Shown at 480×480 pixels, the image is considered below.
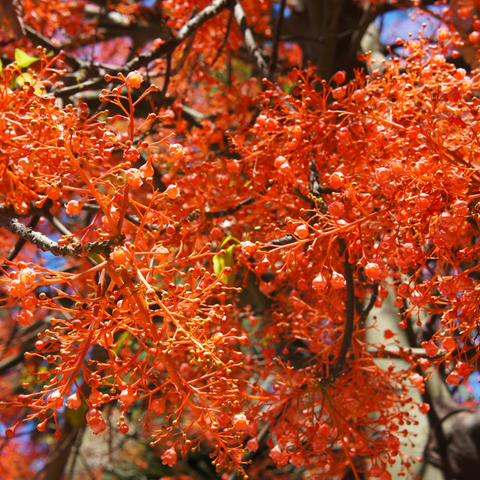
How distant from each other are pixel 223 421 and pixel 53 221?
66cm

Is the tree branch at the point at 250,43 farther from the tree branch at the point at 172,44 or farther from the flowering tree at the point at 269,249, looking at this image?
the tree branch at the point at 172,44

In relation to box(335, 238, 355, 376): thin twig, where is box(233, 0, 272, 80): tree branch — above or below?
above

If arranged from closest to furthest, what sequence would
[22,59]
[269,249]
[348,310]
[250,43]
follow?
[348,310] < [269,249] < [22,59] < [250,43]

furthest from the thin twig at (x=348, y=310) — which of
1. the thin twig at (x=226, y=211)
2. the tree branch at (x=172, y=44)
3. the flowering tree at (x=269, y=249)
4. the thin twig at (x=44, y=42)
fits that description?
the thin twig at (x=44, y=42)

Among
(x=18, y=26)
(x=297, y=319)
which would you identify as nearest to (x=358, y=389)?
(x=297, y=319)

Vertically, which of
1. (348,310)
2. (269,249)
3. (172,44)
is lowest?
(348,310)

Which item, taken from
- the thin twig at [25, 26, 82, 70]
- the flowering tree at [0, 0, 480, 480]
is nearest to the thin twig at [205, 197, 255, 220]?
the flowering tree at [0, 0, 480, 480]

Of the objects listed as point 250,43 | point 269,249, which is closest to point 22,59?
point 250,43

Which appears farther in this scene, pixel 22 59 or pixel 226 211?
pixel 22 59

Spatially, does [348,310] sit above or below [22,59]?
below

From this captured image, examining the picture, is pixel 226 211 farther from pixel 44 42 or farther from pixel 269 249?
pixel 44 42

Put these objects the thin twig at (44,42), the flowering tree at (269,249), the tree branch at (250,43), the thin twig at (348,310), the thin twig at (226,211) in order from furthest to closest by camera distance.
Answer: the thin twig at (44,42)
the tree branch at (250,43)
the thin twig at (226,211)
the thin twig at (348,310)
the flowering tree at (269,249)

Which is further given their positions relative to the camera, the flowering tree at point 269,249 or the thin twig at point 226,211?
the thin twig at point 226,211

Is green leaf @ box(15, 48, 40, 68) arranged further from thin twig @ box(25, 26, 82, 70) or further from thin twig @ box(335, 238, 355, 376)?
thin twig @ box(335, 238, 355, 376)
